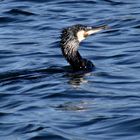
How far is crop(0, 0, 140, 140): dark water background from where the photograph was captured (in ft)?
41.7

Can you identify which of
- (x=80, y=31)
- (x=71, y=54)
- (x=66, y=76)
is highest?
(x=80, y=31)

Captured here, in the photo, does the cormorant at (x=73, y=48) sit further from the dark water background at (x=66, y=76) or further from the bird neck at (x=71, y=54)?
the dark water background at (x=66, y=76)

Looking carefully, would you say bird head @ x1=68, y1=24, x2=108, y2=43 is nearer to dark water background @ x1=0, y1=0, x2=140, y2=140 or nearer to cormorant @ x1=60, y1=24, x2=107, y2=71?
cormorant @ x1=60, y1=24, x2=107, y2=71

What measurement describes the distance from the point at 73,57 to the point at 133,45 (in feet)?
9.22

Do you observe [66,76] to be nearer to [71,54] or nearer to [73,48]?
[71,54]

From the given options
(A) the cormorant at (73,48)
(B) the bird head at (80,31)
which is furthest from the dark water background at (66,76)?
(B) the bird head at (80,31)

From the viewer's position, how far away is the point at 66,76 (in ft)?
53.0

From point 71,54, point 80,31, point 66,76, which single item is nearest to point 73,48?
point 71,54

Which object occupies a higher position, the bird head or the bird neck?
the bird head

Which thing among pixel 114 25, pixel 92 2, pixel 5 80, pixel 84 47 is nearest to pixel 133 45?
pixel 84 47

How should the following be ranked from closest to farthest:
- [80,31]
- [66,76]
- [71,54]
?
[66,76], [71,54], [80,31]

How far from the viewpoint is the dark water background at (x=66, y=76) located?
12703mm

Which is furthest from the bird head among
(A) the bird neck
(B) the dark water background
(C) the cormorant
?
(B) the dark water background

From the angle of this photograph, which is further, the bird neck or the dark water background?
the bird neck
